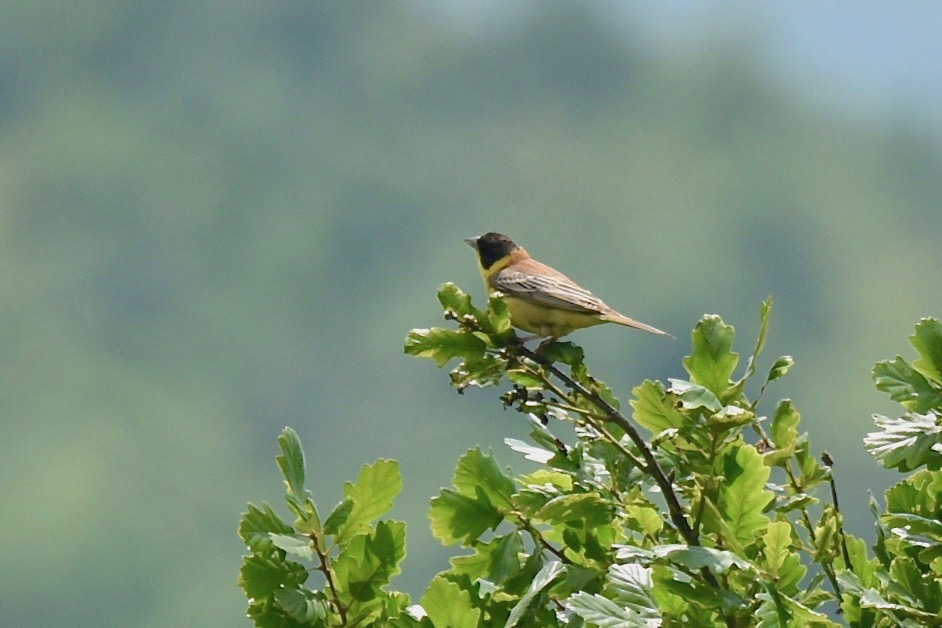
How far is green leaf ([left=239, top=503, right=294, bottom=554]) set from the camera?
3.15 m

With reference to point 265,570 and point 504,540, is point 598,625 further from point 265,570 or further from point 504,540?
point 265,570

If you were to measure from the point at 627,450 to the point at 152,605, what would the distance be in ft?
600

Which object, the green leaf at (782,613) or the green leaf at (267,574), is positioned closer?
the green leaf at (782,613)

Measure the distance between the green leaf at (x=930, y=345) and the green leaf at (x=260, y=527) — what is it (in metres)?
1.43

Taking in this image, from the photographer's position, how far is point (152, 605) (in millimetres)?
178875

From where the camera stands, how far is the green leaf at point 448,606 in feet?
9.86

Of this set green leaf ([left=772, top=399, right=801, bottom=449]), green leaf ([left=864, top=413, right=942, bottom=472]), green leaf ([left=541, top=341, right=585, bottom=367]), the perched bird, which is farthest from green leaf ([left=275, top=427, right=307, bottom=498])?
the perched bird

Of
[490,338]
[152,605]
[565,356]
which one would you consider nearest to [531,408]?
[490,338]

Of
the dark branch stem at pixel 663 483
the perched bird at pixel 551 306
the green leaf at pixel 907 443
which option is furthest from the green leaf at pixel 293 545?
the perched bird at pixel 551 306

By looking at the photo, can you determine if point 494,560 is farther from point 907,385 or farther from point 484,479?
point 907,385

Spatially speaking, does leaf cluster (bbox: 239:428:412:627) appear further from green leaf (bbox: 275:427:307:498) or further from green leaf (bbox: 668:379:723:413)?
green leaf (bbox: 668:379:723:413)

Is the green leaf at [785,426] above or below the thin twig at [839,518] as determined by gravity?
above

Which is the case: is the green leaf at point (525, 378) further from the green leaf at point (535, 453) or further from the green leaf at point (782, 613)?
the green leaf at point (782, 613)

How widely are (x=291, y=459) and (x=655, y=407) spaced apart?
78 cm
